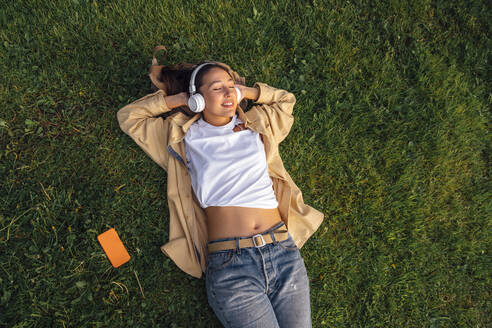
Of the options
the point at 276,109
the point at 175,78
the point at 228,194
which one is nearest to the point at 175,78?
the point at 175,78

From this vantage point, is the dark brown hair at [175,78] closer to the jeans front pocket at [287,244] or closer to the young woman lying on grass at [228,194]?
the young woman lying on grass at [228,194]

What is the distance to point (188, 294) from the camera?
13.0ft

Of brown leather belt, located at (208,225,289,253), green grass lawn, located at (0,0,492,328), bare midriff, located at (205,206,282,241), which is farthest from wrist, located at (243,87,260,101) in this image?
brown leather belt, located at (208,225,289,253)

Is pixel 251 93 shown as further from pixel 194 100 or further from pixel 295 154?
pixel 295 154

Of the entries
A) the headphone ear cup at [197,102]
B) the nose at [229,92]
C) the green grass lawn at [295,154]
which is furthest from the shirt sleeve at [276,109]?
the headphone ear cup at [197,102]

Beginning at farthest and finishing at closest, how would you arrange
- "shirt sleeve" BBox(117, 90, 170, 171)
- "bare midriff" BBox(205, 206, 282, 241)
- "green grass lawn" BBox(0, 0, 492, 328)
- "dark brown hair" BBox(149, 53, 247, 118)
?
"dark brown hair" BBox(149, 53, 247, 118) → "green grass lawn" BBox(0, 0, 492, 328) → "shirt sleeve" BBox(117, 90, 170, 171) → "bare midriff" BBox(205, 206, 282, 241)

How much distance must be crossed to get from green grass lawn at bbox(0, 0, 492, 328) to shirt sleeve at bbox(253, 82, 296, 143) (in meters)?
0.41

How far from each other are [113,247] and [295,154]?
8.41 ft

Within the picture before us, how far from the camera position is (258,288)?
10.9 feet

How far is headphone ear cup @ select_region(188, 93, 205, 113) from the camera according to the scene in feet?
11.6

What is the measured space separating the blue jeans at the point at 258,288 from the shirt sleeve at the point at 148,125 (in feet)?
4.41

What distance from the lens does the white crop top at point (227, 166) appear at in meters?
3.56

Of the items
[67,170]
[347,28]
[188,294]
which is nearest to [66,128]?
[67,170]

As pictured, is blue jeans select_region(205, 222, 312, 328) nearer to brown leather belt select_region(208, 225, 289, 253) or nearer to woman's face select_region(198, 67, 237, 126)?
brown leather belt select_region(208, 225, 289, 253)
